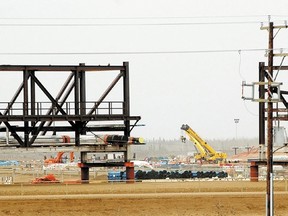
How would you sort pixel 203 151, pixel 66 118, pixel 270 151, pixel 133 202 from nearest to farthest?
1. pixel 270 151
2. pixel 133 202
3. pixel 66 118
4. pixel 203 151

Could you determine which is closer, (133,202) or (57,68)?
(133,202)

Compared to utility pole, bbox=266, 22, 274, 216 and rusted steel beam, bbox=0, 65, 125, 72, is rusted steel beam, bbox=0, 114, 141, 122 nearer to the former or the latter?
rusted steel beam, bbox=0, 65, 125, 72

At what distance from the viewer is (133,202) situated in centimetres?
5231

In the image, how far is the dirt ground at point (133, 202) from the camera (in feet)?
169

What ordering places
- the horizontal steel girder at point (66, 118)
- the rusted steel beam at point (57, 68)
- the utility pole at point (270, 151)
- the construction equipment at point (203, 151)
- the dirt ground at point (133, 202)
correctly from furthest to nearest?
the construction equipment at point (203, 151) → the horizontal steel girder at point (66, 118) → the rusted steel beam at point (57, 68) → the dirt ground at point (133, 202) → the utility pole at point (270, 151)

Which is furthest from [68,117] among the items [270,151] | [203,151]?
[203,151]

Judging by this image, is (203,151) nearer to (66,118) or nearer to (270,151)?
(66,118)

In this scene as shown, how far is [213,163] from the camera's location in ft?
396

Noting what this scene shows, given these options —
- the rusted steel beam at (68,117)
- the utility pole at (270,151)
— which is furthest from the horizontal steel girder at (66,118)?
the utility pole at (270,151)

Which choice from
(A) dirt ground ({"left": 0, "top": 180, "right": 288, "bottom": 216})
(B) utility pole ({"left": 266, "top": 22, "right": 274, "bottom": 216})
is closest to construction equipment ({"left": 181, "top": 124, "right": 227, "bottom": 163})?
(A) dirt ground ({"left": 0, "top": 180, "right": 288, "bottom": 216})

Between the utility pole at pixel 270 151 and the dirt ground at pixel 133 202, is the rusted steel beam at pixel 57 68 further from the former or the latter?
the utility pole at pixel 270 151

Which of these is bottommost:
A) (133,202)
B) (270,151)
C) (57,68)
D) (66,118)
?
(133,202)

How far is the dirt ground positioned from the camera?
2030 inches

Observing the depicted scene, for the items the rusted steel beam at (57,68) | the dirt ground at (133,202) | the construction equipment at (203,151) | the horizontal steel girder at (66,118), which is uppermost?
the rusted steel beam at (57,68)
